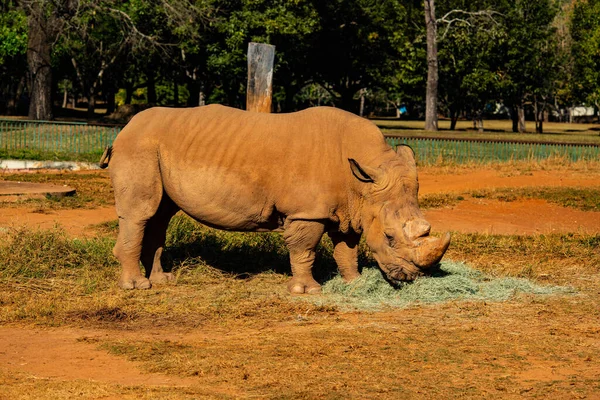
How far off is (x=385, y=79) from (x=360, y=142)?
4296 cm

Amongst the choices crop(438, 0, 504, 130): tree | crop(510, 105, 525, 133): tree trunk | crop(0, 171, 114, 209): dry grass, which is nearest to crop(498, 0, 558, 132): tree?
crop(438, 0, 504, 130): tree

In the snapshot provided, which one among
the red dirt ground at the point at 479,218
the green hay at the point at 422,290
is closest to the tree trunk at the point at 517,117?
the red dirt ground at the point at 479,218

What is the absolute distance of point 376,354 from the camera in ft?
26.2

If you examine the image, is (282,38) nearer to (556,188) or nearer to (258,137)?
(556,188)

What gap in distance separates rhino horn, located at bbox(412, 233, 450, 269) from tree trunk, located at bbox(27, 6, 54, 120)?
2739 cm

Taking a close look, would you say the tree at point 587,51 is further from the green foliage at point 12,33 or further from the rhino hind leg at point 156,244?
the rhino hind leg at point 156,244

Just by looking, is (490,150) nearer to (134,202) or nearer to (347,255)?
(347,255)

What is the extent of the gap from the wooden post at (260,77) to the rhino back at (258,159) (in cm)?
451

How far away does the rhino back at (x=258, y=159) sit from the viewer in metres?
10.4

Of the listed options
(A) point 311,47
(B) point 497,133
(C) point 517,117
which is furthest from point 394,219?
(C) point 517,117

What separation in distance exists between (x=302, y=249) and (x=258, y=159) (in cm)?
108

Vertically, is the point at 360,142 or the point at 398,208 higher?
the point at 360,142

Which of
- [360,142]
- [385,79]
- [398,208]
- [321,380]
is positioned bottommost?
[321,380]

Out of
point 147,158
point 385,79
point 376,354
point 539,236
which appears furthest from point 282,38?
point 376,354
